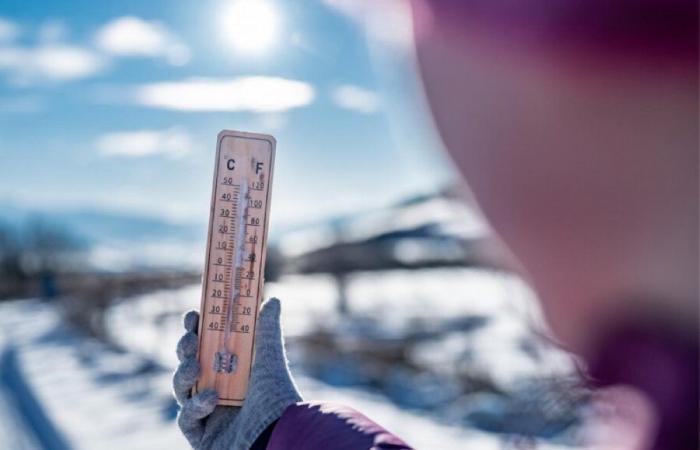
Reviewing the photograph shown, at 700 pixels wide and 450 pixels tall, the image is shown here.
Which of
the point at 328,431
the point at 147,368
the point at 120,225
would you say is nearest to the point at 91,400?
the point at 147,368

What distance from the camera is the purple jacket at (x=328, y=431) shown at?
857mm

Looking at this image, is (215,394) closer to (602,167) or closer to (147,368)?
(602,167)

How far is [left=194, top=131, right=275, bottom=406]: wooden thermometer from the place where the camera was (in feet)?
4.54

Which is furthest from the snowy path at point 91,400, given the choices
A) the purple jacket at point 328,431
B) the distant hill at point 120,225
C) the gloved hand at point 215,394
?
the distant hill at point 120,225

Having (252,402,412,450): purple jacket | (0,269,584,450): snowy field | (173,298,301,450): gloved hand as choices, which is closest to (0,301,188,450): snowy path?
(0,269,584,450): snowy field

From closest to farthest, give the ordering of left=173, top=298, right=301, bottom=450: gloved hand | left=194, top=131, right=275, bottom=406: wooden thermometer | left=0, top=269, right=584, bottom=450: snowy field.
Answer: left=173, top=298, right=301, bottom=450: gloved hand → left=194, top=131, right=275, bottom=406: wooden thermometer → left=0, top=269, right=584, bottom=450: snowy field

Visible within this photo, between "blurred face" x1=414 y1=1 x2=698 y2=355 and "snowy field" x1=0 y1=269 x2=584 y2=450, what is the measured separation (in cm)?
6

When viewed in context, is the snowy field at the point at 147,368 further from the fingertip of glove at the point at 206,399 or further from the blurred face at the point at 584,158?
the fingertip of glove at the point at 206,399

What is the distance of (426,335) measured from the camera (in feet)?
32.1

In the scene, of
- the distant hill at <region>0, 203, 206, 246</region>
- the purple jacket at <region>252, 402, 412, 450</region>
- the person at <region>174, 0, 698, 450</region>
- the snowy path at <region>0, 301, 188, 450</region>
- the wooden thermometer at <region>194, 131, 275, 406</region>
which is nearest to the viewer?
the person at <region>174, 0, 698, 450</region>

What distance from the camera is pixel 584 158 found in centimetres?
42

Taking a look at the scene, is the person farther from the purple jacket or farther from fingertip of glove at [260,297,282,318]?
fingertip of glove at [260,297,282,318]

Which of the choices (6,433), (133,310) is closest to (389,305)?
(133,310)

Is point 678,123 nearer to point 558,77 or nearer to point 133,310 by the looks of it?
point 558,77
